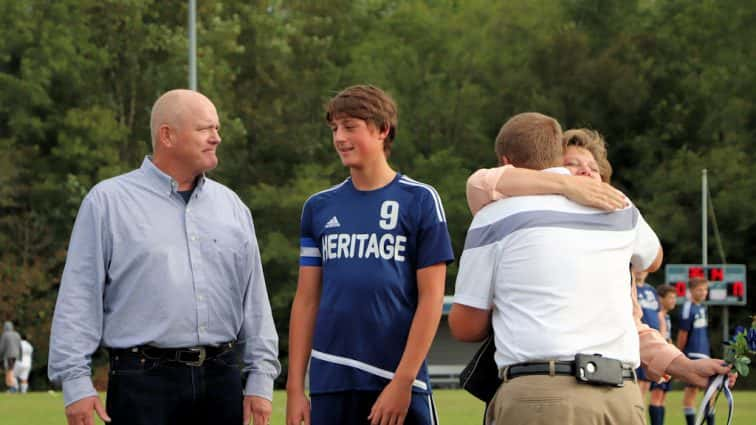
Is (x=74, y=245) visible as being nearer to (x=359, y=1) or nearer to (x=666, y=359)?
(x=666, y=359)

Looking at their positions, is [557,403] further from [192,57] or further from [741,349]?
[192,57]

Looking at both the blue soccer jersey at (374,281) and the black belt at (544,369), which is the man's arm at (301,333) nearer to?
the blue soccer jersey at (374,281)

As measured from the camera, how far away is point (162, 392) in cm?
664

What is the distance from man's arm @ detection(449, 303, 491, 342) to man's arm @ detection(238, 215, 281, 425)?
1.19 metres

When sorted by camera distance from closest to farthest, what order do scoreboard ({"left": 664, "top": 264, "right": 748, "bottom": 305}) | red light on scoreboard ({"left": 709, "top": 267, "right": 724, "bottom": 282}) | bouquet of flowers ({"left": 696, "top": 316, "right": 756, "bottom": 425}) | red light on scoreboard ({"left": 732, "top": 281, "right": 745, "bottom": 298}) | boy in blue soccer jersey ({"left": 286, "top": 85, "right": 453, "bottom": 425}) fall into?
1. bouquet of flowers ({"left": 696, "top": 316, "right": 756, "bottom": 425})
2. boy in blue soccer jersey ({"left": 286, "top": 85, "right": 453, "bottom": 425})
3. red light on scoreboard ({"left": 709, "top": 267, "right": 724, "bottom": 282})
4. scoreboard ({"left": 664, "top": 264, "right": 748, "bottom": 305})
5. red light on scoreboard ({"left": 732, "top": 281, "right": 745, "bottom": 298})

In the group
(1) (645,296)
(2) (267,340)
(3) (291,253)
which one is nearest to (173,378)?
(2) (267,340)

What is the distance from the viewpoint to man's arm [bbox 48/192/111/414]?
6.54 m

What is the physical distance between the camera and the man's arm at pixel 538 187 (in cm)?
586

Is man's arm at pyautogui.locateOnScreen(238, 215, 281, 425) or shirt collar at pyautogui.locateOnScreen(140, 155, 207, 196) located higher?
shirt collar at pyautogui.locateOnScreen(140, 155, 207, 196)

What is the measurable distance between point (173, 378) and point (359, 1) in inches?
2277

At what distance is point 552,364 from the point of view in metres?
5.76

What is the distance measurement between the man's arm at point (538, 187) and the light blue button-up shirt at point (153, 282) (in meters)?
1.43

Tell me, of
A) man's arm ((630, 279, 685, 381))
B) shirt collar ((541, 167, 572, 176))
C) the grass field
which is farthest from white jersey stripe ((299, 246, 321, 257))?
the grass field

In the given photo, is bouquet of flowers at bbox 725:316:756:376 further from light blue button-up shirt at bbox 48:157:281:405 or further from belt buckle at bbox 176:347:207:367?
belt buckle at bbox 176:347:207:367
